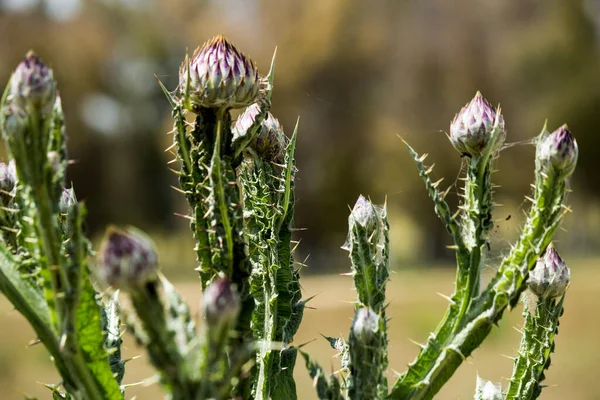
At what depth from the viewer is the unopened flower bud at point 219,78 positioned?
4.11ft

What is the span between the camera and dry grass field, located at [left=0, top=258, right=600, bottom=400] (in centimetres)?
1366

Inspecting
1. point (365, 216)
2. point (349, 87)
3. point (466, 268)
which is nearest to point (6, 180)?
point (365, 216)

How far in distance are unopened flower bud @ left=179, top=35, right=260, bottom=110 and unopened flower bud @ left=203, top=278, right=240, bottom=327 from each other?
44 centimetres

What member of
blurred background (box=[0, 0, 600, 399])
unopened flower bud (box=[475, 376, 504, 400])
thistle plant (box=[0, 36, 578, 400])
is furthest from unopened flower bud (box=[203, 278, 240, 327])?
blurred background (box=[0, 0, 600, 399])

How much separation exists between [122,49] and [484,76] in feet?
50.5

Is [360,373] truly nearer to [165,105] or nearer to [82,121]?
[82,121]

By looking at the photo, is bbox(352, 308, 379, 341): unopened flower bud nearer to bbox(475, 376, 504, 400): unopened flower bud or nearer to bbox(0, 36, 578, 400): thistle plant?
bbox(0, 36, 578, 400): thistle plant

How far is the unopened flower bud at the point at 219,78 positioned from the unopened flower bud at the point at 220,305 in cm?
44

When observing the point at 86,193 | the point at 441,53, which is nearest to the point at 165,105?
the point at 86,193

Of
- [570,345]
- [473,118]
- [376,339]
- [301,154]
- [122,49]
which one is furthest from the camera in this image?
[122,49]

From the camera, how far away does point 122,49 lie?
35.7m

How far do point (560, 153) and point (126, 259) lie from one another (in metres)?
0.76

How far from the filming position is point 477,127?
A: 1421mm

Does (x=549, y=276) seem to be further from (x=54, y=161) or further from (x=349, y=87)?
(x=349, y=87)
